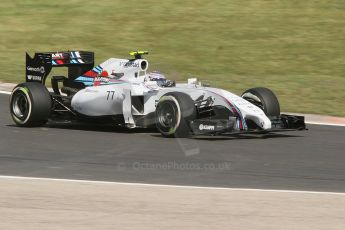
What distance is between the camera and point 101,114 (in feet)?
44.3

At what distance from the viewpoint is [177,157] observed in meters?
11.1

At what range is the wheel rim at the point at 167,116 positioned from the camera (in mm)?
12466

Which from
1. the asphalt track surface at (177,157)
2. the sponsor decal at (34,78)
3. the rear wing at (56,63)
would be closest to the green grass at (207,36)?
the rear wing at (56,63)

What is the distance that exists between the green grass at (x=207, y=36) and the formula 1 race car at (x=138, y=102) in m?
4.59

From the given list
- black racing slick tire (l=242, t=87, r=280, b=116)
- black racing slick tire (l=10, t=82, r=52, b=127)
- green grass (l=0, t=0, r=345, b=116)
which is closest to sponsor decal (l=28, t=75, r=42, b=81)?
black racing slick tire (l=10, t=82, r=52, b=127)

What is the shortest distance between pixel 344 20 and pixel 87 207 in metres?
19.0

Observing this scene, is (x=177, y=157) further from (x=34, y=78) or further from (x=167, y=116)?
(x=34, y=78)

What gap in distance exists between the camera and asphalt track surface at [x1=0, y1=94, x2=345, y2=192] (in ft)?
31.7

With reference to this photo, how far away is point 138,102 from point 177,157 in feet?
7.37

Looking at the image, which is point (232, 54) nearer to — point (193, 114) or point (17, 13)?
point (17, 13)

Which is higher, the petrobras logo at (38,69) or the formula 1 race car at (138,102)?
the petrobras logo at (38,69)

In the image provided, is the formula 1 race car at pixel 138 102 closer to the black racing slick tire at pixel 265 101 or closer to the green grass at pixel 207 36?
the black racing slick tire at pixel 265 101

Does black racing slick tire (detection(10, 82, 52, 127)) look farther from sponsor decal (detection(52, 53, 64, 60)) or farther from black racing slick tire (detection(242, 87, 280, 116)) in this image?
black racing slick tire (detection(242, 87, 280, 116))

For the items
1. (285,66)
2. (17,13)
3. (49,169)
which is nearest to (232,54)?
(285,66)
